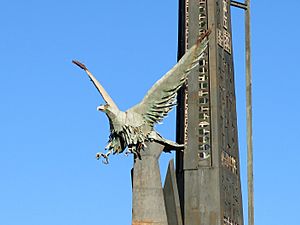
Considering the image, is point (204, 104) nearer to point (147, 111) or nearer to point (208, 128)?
point (208, 128)

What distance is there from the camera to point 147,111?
80.6 ft

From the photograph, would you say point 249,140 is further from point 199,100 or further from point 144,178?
point 144,178

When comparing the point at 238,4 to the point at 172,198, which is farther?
the point at 238,4

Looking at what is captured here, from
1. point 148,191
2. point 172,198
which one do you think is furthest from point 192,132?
point 148,191

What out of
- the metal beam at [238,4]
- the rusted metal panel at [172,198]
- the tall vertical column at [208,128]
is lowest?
the rusted metal panel at [172,198]

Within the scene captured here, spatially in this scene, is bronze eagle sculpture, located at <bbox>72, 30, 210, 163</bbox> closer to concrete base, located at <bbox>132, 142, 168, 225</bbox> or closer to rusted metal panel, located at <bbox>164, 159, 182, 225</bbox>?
concrete base, located at <bbox>132, 142, 168, 225</bbox>

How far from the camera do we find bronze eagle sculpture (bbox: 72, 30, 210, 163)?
24.3 m

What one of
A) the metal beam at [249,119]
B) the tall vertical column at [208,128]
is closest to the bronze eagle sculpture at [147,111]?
the tall vertical column at [208,128]

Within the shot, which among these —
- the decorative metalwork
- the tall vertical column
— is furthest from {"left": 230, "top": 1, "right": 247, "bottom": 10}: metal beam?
the decorative metalwork

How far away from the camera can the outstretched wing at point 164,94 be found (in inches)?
968

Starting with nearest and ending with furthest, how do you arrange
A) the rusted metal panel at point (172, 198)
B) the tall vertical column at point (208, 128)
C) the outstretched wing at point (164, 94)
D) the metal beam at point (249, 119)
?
1. the outstretched wing at point (164, 94)
2. the rusted metal panel at point (172, 198)
3. the tall vertical column at point (208, 128)
4. the metal beam at point (249, 119)

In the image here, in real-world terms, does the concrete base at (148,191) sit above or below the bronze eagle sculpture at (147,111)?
below

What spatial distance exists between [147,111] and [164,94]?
0.55 m

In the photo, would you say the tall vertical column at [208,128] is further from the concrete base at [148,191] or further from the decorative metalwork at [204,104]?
the concrete base at [148,191]
